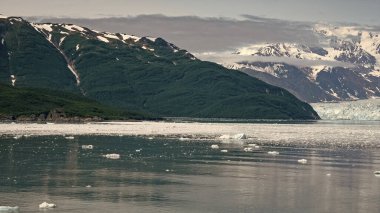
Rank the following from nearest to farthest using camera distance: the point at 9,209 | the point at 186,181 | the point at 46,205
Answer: the point at 9,209 → the point at 46,205 → the point at 186,181

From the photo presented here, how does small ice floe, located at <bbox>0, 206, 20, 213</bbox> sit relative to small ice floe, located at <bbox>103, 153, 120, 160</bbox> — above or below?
below

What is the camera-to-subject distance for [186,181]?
194 feet

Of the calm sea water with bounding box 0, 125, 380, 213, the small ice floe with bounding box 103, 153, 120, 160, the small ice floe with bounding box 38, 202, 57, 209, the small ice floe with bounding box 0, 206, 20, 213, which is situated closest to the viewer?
the small ice floe with bounding box 0, 206, 20, 213

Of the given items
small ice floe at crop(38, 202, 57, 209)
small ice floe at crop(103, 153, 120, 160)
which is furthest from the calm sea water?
small ice floe at crop(103, 153, 120, 160)

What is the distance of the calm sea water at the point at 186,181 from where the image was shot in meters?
46.3

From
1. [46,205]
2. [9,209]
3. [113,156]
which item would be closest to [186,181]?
[46,205]

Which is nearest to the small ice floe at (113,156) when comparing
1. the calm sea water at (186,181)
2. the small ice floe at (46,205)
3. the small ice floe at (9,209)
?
the calm sea water at (186,181)

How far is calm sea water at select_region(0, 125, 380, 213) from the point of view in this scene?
4631 centimetres

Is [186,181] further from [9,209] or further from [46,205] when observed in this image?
[9,209]

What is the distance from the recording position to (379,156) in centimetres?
9169

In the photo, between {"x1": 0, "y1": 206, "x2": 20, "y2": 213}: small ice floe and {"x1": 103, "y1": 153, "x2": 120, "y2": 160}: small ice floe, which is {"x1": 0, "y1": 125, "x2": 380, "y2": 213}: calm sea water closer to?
{"x1": 0, "y1": 206, "x2": 20, "y2": 213}: small ice floe

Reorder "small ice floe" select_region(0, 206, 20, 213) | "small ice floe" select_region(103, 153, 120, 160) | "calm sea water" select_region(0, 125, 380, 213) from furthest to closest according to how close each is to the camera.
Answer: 1. "small ice floe" select_region(103, 153, 120, 160)
2. "calm sea water" select_region(0, 125, 380, 213)
3. "small ice floe" select_region(0, 206, 20, 213)

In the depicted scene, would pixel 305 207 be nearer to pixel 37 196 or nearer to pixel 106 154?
pixel 37 196

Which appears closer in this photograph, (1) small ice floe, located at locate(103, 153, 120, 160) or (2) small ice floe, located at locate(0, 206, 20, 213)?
(2) small ice floe, located at locate(0, 206, 20, 213)
